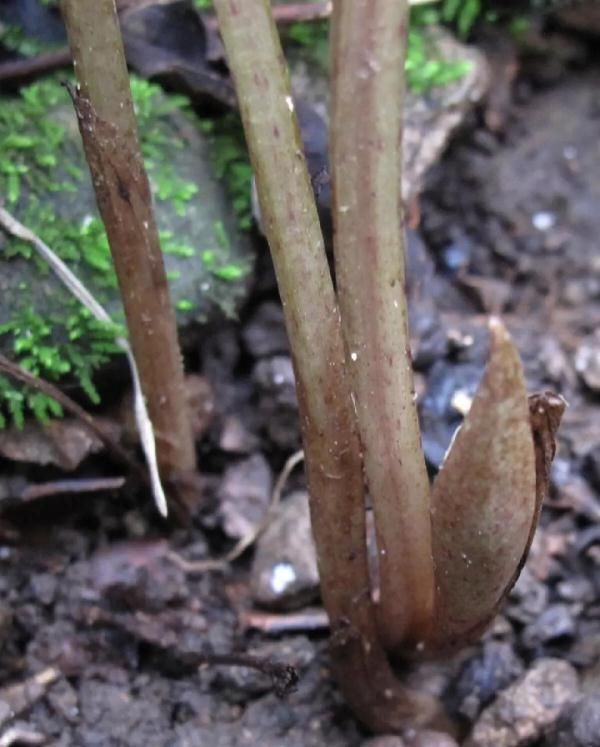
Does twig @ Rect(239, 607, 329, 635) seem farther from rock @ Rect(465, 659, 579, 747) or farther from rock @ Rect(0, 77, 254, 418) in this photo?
rock @ Rect(0, 77, 254, 418)

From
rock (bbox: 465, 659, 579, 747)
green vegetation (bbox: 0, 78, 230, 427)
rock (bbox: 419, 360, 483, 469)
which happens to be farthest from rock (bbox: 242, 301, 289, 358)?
rock (bbox: 465, 659, 579, 747)

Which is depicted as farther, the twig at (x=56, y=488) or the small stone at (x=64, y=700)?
the twig at (x=56, y=488)

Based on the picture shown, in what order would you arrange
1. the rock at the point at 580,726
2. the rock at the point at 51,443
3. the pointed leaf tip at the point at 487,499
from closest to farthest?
the pointed leaf tip at the point at 487,499
the rock at the point at 580,726
the rock at the point at 51,443

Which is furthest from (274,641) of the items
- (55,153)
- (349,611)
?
(55,153)

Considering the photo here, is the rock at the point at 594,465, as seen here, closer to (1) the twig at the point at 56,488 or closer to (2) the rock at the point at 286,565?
(2) the rock at the point at 286,565

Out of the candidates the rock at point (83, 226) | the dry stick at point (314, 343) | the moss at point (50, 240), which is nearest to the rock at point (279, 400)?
the rock at point (83, 226)

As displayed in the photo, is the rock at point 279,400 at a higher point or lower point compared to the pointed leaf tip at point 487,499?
lower
